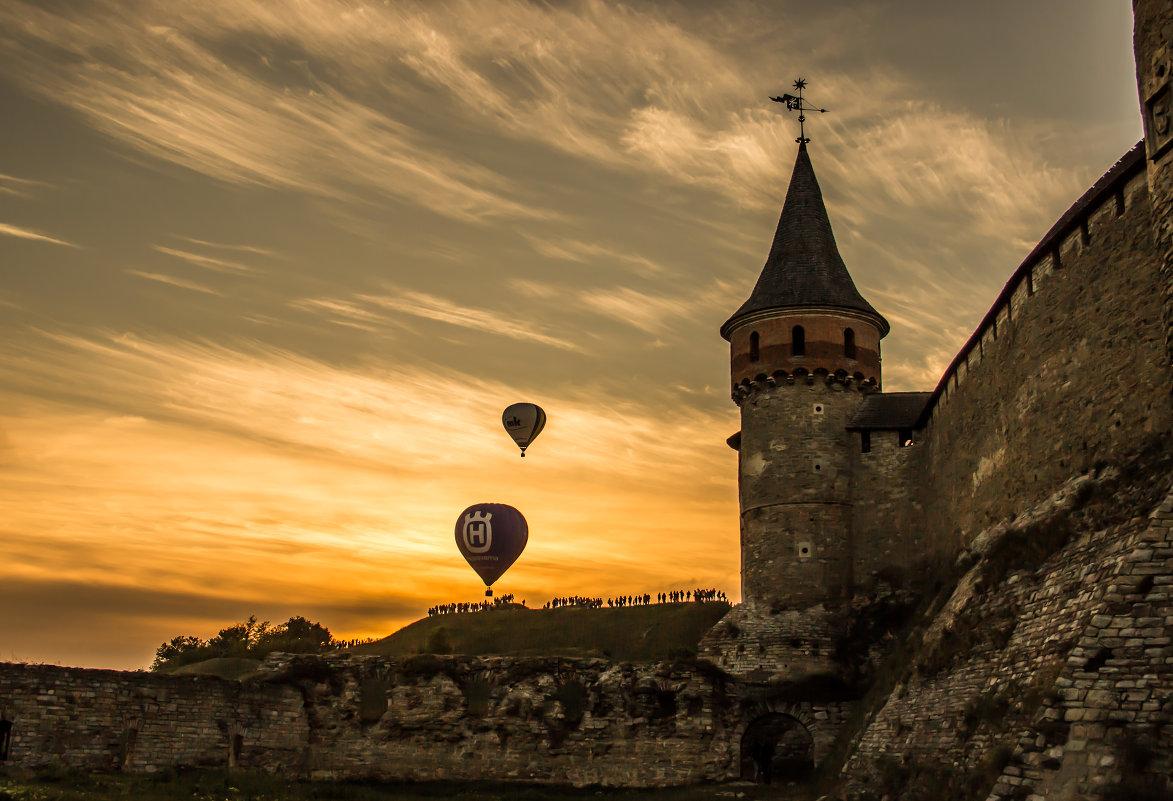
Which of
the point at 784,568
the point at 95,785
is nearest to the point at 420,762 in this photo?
the point at 95,785

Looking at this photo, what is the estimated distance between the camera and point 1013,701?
49.8ft

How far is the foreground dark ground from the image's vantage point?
21.0 metres

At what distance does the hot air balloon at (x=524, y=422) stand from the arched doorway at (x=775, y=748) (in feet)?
45.1

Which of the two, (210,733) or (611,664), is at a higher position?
(611,664)

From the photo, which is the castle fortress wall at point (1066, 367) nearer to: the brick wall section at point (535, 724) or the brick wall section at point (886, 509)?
the brick wall section at point (886, 509)

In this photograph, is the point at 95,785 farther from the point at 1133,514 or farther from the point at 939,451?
the point at 939,451

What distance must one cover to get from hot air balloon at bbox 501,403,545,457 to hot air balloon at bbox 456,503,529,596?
298 centimetres

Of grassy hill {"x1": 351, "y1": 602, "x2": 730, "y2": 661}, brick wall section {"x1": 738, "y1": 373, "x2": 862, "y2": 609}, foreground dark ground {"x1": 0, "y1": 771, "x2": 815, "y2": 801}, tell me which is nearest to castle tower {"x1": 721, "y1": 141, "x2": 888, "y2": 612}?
brick wall section {"x1": 738, "y1": 373, "x2": 862, "y2": 609}

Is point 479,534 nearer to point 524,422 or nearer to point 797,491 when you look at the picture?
point 524,422

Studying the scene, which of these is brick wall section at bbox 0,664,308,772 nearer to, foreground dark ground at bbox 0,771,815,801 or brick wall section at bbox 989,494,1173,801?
foreground dark ground at bbox 0,771,815,801

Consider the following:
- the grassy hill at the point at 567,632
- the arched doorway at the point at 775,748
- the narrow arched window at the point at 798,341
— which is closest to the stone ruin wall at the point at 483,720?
the arched doorway at the point at 775,748

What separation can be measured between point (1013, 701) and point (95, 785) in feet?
62.0

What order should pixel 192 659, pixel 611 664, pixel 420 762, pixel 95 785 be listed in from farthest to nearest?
pixel 192 659 → pixel 611 664 → pixel 420 762 → pixel 95 785

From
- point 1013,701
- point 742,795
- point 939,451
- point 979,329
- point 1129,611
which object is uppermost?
point 979,329
